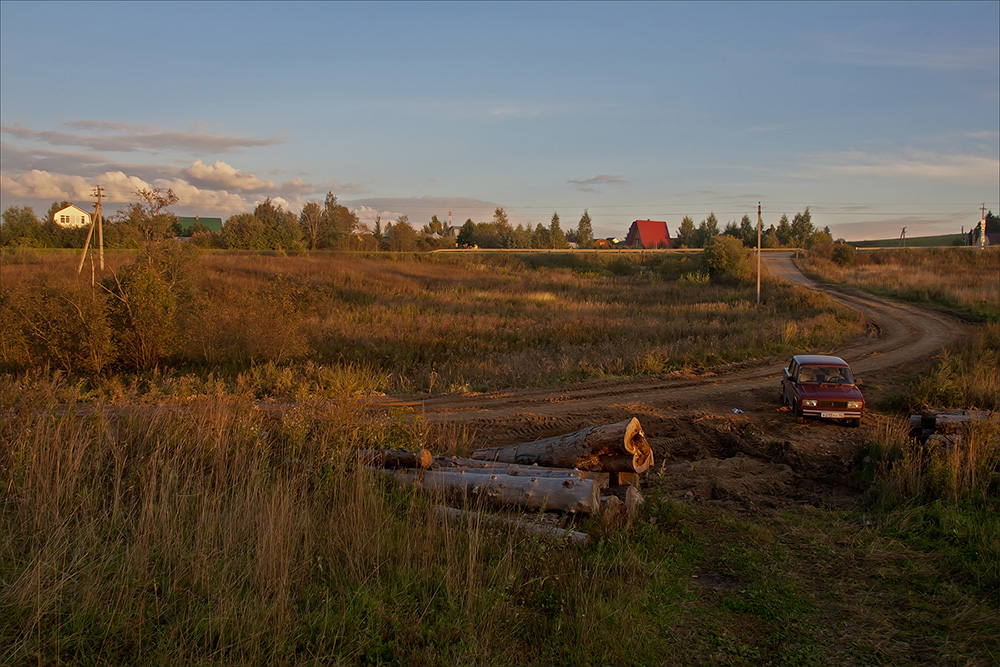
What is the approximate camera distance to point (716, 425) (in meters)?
11.9

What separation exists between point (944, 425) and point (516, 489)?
22.4 ft

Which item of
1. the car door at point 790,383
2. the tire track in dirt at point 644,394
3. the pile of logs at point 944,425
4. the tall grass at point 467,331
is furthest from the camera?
the tall grass at point 467,331

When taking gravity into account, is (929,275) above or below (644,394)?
above

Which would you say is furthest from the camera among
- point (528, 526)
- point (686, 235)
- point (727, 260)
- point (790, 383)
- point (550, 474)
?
point (686, 235)

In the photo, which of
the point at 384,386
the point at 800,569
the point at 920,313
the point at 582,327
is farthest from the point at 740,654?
the point at 920,313

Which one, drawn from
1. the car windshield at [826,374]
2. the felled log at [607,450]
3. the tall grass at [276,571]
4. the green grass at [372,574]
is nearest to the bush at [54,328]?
the green grass at [372,574]

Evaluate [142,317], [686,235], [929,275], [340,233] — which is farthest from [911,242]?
[142,317]

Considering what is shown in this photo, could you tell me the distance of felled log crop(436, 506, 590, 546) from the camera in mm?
5223

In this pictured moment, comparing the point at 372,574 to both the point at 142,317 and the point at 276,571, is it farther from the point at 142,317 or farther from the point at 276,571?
the point at 142,317

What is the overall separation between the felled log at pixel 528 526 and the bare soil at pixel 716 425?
196cm

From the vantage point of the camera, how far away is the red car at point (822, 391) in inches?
471

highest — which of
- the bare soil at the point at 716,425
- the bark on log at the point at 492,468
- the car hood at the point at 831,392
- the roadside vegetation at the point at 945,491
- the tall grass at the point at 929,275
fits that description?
the tall grass at the point at 929,275

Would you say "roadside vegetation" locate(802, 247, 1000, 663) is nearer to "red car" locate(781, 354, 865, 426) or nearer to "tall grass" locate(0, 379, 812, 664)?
"red car" locate(781, 354, 865, 426)

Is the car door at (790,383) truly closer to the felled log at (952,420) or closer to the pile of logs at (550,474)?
the felled log at (952,420)
